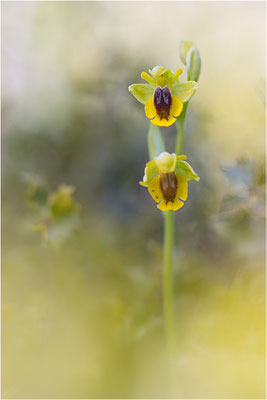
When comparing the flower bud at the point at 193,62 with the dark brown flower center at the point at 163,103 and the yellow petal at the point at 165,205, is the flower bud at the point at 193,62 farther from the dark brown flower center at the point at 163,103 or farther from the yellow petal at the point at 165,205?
the yellow petal at the point at 165,205

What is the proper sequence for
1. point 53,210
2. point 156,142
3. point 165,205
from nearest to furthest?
point 165,205
point 156,142
point 53,210

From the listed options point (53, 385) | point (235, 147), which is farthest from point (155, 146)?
point (235, 147)

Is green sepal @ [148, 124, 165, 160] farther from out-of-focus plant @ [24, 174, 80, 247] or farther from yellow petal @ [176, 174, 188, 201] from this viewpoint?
out-of-focus plant @ [24, 174, 80, 247]

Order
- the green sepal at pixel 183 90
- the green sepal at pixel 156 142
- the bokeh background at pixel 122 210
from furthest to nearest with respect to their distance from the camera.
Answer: the bokeh background at pixel 122 210 → the green sepal at pixel 156 142 → the green sepal at pixel 183 90

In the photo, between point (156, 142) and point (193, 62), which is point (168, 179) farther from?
point (193, 62)

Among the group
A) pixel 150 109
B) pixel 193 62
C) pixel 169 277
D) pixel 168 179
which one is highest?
pixel 193 62

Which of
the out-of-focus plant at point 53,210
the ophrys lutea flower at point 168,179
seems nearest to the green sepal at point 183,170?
the ophrys lutea flower at point 168,179

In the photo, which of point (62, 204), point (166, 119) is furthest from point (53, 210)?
point (166, 119)
